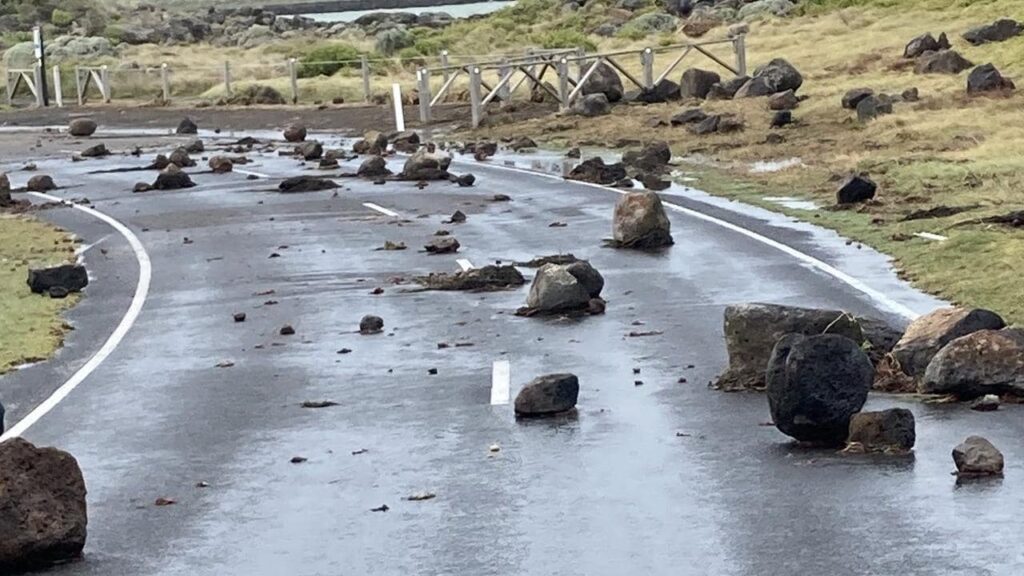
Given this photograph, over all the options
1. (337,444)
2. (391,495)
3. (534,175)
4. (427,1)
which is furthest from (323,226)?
(427,1)

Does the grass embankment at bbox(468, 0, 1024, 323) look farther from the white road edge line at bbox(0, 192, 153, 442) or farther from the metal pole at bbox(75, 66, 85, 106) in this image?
the metal pole at bbox(75, 66, 85, 106)

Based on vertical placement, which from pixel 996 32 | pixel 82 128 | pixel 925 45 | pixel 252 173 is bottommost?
pixel 82 128

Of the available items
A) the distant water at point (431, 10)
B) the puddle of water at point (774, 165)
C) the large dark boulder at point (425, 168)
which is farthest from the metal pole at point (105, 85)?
the distant water at point (431, 10)

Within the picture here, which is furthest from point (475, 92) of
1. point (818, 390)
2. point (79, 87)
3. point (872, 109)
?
point (818, 390)

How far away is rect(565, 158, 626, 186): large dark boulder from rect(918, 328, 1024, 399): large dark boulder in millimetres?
20999

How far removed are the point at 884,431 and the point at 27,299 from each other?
13753 millimetres

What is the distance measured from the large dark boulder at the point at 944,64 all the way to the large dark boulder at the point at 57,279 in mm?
29102

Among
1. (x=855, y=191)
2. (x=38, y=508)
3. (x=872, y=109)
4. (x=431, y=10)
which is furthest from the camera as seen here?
(x=431, y=10)

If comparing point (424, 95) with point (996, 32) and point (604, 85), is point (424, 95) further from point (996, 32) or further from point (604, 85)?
point (996, 32)

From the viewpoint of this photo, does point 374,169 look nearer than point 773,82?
Yes

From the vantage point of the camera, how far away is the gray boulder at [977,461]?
11117 millimetres

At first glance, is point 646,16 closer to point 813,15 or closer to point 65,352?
point 813,15

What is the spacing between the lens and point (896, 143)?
37469 mm

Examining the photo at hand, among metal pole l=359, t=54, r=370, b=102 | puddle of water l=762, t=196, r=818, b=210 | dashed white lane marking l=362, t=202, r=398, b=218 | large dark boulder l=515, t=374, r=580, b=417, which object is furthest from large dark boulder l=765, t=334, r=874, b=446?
metal pole l=359, t=54, r=370, b=102
